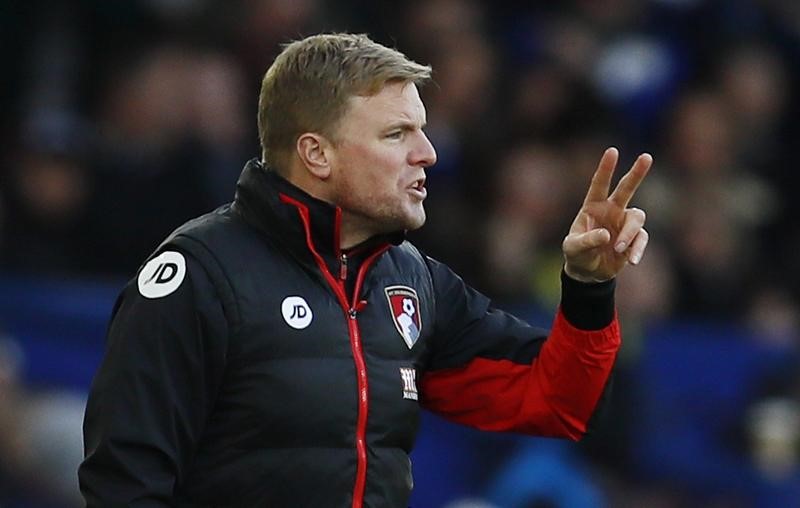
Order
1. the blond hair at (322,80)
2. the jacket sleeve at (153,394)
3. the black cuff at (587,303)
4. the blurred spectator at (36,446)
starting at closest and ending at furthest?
the jacket sleeve at (153,394), the blond hair at (322,80), the black cuff at (587,303), the blurred spectator at (36,446)

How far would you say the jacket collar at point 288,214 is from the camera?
3508mm

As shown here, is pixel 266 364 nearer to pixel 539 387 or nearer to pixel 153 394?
pixel 153 394

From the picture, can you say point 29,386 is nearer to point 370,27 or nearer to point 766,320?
point 370,27

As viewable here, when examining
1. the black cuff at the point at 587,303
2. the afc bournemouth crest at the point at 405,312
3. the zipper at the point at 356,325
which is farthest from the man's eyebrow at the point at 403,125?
the black cuff at the point at 587,303

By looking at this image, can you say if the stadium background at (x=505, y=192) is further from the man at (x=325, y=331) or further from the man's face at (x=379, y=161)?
the man's face at (x=379, y=161)

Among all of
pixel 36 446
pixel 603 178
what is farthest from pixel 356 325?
pixel 36 446

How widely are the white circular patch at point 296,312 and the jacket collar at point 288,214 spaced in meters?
0.12

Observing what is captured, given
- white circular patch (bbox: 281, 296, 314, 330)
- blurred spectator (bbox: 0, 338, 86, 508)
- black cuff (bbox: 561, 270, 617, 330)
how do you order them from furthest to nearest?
blurred spectator (bbox: 0, 338, 86, 508)
black cuff (bbox: 561, 270, 617, 330)
white circular patch (bbox: 281, 296, 314, 330)

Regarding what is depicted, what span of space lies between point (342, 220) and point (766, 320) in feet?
16.7

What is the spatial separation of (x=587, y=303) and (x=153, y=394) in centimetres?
98

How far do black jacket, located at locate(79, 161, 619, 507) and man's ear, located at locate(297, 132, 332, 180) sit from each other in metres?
0.07

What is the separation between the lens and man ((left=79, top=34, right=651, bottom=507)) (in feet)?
10.9

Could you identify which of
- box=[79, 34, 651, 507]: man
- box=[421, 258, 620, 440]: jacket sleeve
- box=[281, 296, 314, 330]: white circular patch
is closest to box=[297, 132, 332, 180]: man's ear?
box=[79, 34, 651, 507]: man

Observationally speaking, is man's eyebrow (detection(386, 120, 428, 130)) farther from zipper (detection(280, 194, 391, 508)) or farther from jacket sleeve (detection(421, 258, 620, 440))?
jacket sleeve (detection(421, 258, 620, 440))
